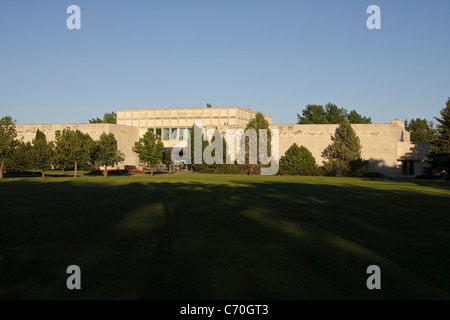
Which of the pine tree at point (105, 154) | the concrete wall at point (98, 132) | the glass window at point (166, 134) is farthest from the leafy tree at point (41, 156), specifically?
the glass window at point (166, 134)

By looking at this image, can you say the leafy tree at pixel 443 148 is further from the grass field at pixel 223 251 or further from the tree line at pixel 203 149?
the grass field at pixel 223 251

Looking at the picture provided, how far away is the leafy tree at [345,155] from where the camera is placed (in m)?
60.4

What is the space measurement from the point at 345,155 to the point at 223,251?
52.9m

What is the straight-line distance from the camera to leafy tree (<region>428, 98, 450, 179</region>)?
51406 mm

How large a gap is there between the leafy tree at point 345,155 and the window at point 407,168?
679cm

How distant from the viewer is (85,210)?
1773cm

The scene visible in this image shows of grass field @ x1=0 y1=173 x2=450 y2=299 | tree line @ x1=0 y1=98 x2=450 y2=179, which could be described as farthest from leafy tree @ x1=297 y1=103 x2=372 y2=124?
grass field @ x1=0 y1=173 x2=450 y2=299

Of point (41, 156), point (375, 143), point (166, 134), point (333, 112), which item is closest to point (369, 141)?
point (375, 143)

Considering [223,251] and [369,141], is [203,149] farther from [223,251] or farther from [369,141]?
[223,251]

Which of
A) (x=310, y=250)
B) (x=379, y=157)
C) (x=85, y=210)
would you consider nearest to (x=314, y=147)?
(x=379, y=157)

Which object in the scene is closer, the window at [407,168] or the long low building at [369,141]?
the long low building at [369,141]

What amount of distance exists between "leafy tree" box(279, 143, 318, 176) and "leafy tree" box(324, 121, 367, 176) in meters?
2.15

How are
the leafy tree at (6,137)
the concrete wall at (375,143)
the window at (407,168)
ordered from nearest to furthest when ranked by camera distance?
the leafy tree at (6,137) < the concrete wall at (375,143) < the window at (407,168)

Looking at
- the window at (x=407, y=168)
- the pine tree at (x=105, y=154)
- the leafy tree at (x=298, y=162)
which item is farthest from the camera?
the pine tree at (x=105, y=154)
